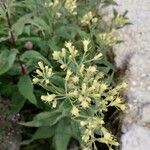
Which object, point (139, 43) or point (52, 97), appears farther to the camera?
point (139, 43)

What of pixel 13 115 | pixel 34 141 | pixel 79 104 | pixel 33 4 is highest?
pixel 33 4

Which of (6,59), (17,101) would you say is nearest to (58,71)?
(17,101)

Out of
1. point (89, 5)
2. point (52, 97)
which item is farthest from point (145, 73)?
point (52, 97)

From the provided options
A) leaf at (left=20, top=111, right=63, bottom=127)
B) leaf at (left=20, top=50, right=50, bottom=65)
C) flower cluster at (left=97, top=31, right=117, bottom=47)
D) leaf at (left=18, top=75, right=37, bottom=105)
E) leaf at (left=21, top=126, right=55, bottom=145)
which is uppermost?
leaf at (left=20, top=50, right=50, bottom=65)

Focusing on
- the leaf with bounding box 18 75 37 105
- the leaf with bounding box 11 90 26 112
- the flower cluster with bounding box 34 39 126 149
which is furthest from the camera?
the leaf with bounding box 11 90 26 112

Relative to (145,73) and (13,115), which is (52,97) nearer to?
(13,115)

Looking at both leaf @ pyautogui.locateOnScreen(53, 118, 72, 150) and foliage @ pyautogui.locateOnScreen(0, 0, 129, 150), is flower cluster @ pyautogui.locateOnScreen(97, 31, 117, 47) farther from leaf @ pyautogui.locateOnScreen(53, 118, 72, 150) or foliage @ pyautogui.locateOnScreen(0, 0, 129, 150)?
leaf @ pyautogui.locateOnScreen(53, 118, 72, 150)

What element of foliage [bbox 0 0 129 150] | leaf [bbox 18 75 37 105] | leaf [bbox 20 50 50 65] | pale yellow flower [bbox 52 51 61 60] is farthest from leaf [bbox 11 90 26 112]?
pale yellow flower [bbox 52 51 61 60]
